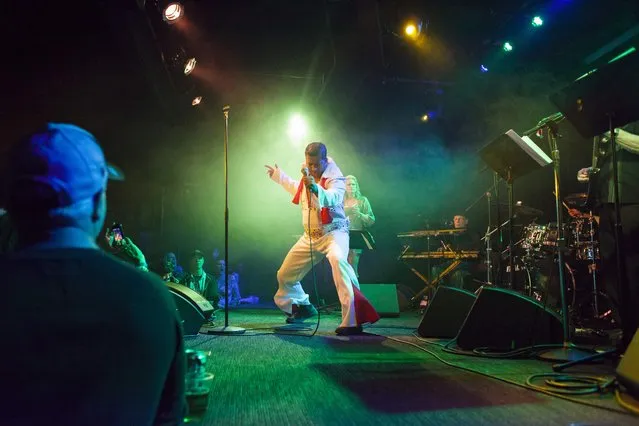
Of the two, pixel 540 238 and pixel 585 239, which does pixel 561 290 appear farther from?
pixel 540 238

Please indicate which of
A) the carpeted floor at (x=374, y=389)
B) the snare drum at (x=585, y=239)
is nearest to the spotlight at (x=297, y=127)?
the snare drum at (x=585, y=239)

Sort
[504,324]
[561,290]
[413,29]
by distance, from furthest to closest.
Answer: [413,29], [504,324], [561,290]

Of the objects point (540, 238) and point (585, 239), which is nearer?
point (585, 239)

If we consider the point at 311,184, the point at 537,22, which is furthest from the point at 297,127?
the point at 311,184

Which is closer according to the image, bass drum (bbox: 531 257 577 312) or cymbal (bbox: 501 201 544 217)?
bass drum (bbox: 531 257 577 312)

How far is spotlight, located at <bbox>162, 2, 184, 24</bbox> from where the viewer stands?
20.1 ft

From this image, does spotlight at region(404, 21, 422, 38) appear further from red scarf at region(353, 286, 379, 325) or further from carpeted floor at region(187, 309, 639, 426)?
carpeted floor at region(187, 309, 639, 426)

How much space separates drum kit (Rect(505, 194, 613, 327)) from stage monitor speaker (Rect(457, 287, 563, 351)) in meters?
2.49

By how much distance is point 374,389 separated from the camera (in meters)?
2.79

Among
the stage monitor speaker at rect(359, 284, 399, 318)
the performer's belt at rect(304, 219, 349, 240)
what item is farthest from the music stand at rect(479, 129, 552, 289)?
the stage monitor speaker at rect(359, 284, 399, 318)

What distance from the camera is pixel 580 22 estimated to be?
7.22 meters

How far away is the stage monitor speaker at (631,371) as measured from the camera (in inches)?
95.3

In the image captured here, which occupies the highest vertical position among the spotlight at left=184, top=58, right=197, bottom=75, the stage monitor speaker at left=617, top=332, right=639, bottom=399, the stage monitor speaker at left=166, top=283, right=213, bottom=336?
the spotlight at left=184, top=58, right=197, bottom=75

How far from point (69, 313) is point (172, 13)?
620 cm
